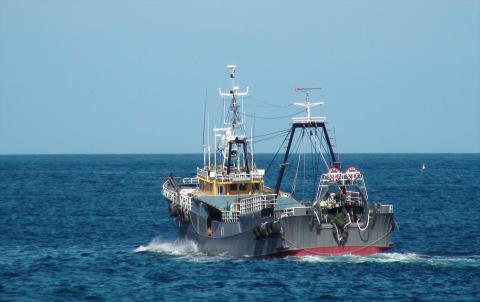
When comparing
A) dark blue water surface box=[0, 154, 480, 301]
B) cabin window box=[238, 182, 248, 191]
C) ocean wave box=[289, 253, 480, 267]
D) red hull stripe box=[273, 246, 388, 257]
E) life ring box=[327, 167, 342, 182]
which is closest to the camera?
dark blue water surface box=[0, 154, 480, 301]

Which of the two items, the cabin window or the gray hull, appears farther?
the cabin window

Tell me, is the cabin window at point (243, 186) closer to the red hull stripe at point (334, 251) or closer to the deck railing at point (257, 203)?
the deck railing at point (257, 203)

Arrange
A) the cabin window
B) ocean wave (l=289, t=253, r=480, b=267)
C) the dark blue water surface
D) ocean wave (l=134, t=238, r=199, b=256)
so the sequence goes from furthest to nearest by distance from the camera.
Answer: ocean wave (l=134, t=238, r=199, b=256)
the cabin window
ocean wave (l=289, t=253, r=480, b=267)
the dark blue water surface

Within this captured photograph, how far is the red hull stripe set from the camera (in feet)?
164

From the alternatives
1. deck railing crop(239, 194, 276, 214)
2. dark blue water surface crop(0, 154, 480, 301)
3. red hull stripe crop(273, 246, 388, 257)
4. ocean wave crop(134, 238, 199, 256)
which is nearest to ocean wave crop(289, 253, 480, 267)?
dark blue water surface crop(0, 154, 480, 301)

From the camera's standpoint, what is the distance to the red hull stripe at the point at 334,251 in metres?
49.8

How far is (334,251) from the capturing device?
5003 cm

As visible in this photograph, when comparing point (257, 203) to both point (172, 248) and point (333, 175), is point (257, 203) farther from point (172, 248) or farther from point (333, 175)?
point (172, 248)

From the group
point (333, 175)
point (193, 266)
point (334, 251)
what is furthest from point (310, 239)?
point (193, 266)

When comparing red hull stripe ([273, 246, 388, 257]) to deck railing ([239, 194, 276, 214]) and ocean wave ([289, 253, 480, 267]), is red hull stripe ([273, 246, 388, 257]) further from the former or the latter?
deck railing ([239, 194, 276, 214])

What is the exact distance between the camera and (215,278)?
46781 millimetres

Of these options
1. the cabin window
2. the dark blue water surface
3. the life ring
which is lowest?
the dark blue water surface

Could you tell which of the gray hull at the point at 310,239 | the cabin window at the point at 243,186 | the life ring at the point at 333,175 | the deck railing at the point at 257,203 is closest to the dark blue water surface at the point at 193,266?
the gray hull at the point at 310,239

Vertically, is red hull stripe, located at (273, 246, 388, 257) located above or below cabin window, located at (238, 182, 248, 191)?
below
